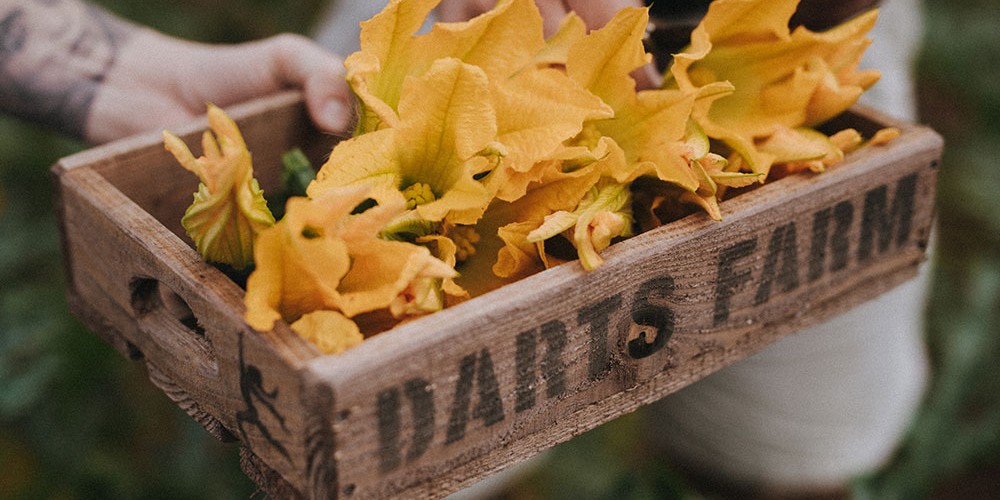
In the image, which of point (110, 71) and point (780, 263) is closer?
point (780, 263)

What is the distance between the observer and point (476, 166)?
0.58 metres

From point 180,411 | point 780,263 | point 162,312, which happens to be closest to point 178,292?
point 162,312

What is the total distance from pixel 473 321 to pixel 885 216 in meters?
0.40

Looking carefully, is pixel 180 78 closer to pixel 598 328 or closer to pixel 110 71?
pixel 110 71

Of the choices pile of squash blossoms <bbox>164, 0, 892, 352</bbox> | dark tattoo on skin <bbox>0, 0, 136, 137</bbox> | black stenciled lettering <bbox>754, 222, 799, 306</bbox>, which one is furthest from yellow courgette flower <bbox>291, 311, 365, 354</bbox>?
dark tattoo on skin <bbox>0, 0, 136, 137</bbox>

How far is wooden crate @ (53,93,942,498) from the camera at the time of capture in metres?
0.53

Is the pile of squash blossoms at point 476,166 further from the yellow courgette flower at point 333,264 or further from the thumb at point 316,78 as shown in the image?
the thumb at point 316,78

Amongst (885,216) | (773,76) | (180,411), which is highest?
(773,76)

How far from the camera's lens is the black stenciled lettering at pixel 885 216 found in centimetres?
76

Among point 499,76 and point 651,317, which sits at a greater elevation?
point 499,76

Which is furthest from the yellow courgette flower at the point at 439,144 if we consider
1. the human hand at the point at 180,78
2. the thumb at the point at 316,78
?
the human hand at the point at 180,78

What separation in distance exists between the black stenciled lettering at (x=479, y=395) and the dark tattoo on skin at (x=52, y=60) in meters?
0.60

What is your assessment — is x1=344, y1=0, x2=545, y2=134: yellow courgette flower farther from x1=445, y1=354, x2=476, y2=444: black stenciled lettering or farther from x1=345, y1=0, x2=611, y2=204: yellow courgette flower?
x1=445, y1=354, x2=476, y2=444: black stenciled lettering

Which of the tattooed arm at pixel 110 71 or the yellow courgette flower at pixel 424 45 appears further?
the tattooed arm at pixel 110 71
